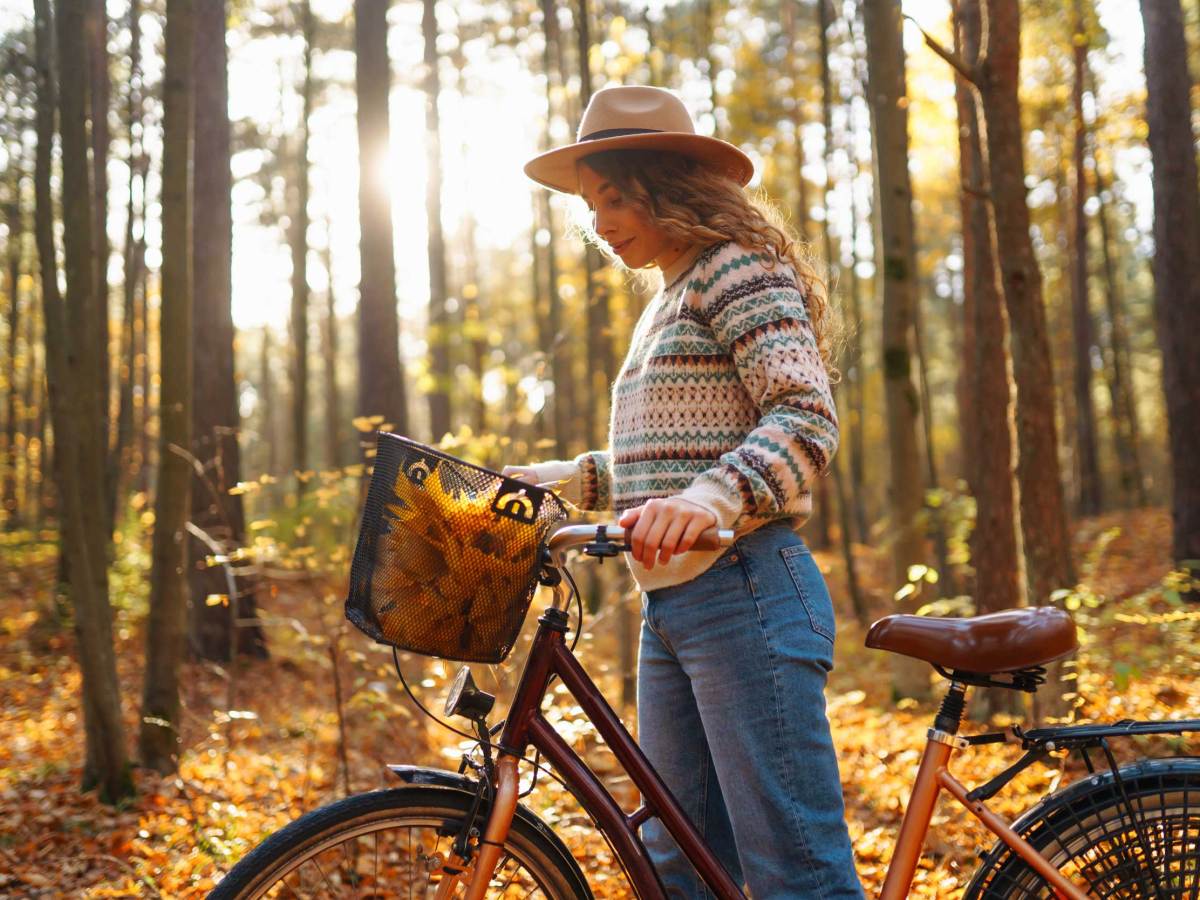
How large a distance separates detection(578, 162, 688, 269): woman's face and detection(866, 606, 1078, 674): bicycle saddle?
95 centimetres

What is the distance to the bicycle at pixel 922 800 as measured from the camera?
1986 mm

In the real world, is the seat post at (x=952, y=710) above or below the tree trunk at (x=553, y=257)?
below

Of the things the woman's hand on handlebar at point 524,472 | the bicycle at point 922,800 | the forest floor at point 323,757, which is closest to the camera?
the bicycle at point 922,800

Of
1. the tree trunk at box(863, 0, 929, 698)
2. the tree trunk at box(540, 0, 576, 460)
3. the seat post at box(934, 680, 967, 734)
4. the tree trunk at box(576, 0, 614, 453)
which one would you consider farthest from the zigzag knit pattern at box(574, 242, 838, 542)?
the tree trunk at box(540, 0, 576, 460)

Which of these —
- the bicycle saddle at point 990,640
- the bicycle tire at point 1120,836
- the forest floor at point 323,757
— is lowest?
the forest floor at point 323,757

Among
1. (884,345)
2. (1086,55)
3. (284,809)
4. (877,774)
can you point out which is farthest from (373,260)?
(1086,55)

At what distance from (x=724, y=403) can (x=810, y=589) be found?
42cm

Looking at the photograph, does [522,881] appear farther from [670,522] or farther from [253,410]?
[253,410]

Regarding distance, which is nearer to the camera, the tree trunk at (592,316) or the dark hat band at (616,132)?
the dark hat band at (616,132)

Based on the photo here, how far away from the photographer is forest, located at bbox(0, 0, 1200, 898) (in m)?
4.87

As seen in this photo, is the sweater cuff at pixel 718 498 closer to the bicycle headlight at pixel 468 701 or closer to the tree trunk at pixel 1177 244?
the bicycle headlight at pixel 468 701

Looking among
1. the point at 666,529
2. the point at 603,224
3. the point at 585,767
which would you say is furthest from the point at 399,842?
the point at 603,224

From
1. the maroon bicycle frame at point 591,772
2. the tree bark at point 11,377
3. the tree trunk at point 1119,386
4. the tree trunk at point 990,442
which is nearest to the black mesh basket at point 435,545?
the maroon bicycle frame at point 591,772

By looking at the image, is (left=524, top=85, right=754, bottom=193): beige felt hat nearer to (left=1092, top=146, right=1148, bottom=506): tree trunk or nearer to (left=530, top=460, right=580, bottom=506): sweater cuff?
(left=530, top=460, right=580, bottom=506): sweater cuff
